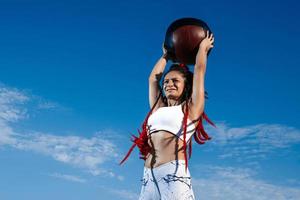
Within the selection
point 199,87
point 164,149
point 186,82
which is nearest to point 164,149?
point 164,149

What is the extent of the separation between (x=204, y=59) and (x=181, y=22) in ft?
2.06

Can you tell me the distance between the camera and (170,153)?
4465 mm

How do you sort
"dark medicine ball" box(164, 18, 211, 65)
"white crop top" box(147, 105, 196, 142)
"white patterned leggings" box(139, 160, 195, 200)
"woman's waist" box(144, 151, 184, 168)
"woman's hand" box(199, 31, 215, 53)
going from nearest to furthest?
1. "white patterned leggings" box(139, 160, 195, 200)
2. "woman's waist" box(144, 151, 184, 168)
3. "white crop top" box(147, 105, 196, 142)
4. "woman's hand" box(199, 31, 215, 53)
5. "dark medicine ball" box(164, 18, 211, 65)

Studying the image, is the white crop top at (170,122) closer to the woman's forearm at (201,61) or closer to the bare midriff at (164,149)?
the bare midriff at (164,149)

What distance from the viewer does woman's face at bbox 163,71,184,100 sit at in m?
4.93

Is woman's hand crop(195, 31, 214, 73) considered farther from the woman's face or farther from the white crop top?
the white crop top

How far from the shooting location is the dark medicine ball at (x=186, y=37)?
16.3 ft

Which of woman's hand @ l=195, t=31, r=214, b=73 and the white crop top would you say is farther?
woman's hand @ l=195, t=31, r=214, b=73

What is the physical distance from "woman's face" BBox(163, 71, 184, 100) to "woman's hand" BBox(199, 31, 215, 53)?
15.5 inches

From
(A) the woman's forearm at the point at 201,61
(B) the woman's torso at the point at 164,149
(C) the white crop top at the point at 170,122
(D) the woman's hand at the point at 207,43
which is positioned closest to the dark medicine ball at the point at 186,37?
(D) the woman's hand at the point at 207,43

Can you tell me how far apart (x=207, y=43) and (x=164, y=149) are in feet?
4.34

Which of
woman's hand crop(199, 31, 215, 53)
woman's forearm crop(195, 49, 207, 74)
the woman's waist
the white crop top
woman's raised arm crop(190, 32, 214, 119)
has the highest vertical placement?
woman's hand crop(199, 31, 215, 53)

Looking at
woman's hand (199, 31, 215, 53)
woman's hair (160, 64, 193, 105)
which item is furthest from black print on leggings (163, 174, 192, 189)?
woman's hand (199, 31, 215, 53)

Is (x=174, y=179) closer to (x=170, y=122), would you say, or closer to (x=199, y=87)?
(x=170, y=122)
